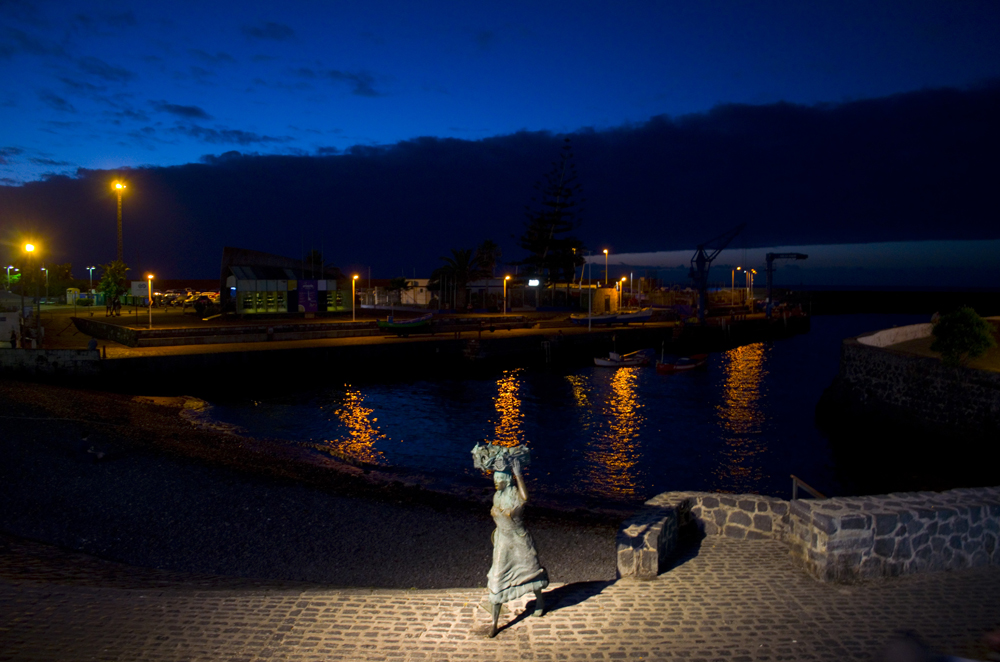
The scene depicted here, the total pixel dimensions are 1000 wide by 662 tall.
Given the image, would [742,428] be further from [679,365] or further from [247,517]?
[247,517]

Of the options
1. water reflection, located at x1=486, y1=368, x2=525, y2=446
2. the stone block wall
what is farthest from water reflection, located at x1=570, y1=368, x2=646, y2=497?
the stone block wall

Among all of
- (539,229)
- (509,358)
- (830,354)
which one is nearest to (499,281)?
(539,229)

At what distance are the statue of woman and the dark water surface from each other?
9.68 meters

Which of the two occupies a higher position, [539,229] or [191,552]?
[539,229]

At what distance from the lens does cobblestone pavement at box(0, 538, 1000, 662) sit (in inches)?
213

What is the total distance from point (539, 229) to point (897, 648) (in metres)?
92.6

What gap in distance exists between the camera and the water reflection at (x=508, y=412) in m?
23.4

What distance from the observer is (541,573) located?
5941mm

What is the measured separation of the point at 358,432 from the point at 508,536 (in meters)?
18.5

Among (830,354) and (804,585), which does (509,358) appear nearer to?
(830,354)

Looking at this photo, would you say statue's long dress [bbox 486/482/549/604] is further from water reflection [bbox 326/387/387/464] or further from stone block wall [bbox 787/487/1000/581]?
water reflection [bbox 326/387/387/464]

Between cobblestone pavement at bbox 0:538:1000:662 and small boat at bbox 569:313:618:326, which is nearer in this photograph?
cobblestone pavement at bbox 0:538:1000:662

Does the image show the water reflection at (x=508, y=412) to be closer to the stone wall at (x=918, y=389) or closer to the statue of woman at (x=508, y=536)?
the statue of woman at (x=508, y=536)

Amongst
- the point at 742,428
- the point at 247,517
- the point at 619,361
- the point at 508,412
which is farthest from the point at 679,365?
the point at 247,517
